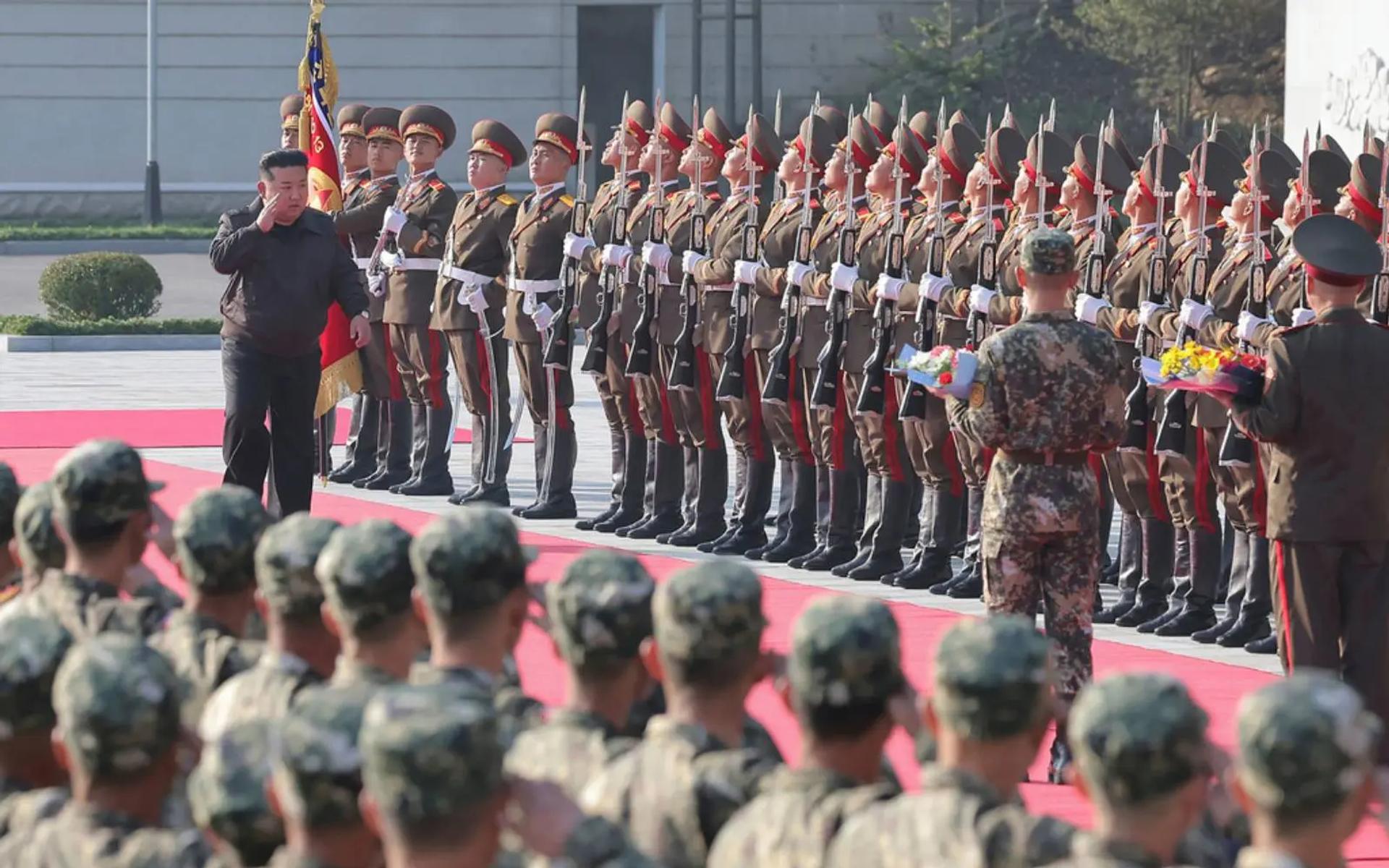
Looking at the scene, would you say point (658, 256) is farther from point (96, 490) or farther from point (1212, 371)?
point (96, 490)

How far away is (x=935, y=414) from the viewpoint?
11.1 m

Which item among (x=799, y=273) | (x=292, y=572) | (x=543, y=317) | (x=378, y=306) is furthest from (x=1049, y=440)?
(x=378, y=306)

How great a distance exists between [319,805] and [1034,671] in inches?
39.9

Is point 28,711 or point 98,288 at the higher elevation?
point 98,288

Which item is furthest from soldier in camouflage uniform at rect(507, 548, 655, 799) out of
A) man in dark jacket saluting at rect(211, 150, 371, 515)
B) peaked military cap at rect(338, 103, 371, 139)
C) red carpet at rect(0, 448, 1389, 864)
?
peaked military cap at rect(338, 103, 371, 139)

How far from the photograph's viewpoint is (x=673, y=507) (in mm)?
12750

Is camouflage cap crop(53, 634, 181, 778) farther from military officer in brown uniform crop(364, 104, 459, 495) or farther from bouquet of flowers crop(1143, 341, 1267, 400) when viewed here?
military officer in brown uniform crop(364, 104, 459, 495)

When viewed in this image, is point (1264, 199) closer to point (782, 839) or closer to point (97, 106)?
point (782, 839)

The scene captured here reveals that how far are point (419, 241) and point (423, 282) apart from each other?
0.86 feet

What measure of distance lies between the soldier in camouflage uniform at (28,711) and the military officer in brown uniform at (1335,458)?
4.48 metres

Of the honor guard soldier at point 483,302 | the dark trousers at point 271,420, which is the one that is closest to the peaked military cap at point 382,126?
the honor guard soldier at point 483,302

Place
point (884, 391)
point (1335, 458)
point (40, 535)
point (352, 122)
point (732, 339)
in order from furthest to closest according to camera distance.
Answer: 1. point (352, 122)
2. point (732, 339)
3. point (884, 391)
4. point (1335, 458)
5. point (40, 535)

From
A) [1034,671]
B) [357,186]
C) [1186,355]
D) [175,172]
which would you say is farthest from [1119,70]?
[1034,671]

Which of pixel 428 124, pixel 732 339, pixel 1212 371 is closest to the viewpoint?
pixel 1212 371
